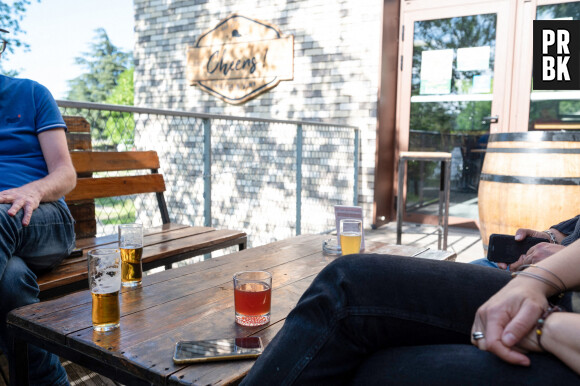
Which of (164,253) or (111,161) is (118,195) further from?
(164,253)

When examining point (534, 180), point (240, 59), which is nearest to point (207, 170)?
point (534, 180)

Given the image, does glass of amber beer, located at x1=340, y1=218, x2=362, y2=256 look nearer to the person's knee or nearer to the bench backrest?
the person's knee

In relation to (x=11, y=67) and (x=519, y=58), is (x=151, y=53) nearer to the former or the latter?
(x=519, y=58)

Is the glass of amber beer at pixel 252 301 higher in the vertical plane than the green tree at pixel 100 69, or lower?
lower

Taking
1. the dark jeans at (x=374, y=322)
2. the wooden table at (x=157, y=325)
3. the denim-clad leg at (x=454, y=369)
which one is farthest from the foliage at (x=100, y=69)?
the denim-clad leg at (x=454, y=369)

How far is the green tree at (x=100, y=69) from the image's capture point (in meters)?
37.5

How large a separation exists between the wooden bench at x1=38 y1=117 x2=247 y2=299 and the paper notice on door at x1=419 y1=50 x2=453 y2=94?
3.28 m

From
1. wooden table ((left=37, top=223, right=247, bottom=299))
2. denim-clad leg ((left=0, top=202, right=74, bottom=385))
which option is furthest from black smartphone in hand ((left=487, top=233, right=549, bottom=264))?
denim-clad leg ((left=0, top=202, right=74, bottom=385))

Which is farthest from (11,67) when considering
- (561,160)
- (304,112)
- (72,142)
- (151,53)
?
(561,160)

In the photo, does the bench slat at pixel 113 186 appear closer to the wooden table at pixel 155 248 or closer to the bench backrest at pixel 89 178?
the bench backrest at pixel 89 178

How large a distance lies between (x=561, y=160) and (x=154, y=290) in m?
2.37

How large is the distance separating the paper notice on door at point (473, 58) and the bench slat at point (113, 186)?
3.49 metres

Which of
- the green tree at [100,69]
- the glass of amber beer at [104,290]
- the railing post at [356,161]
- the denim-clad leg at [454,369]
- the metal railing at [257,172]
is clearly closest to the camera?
the denim-clad leg at [454,369]

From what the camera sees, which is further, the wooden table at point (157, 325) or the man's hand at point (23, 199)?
the man's hand at point (23, 199)
